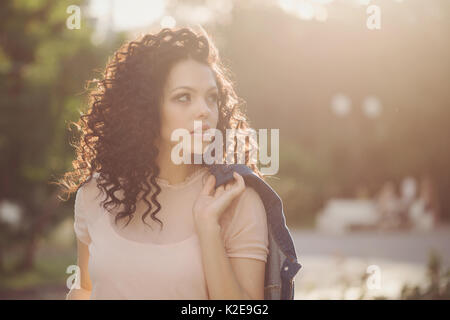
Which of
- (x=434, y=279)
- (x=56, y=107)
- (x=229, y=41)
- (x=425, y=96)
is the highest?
(x=229, y=41)

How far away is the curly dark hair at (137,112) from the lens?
2.62 m

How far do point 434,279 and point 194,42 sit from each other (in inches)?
123

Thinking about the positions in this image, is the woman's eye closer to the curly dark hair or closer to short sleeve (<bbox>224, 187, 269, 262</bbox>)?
the curly dark hair

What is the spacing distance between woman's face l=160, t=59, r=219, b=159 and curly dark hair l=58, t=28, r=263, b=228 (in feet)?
0.14

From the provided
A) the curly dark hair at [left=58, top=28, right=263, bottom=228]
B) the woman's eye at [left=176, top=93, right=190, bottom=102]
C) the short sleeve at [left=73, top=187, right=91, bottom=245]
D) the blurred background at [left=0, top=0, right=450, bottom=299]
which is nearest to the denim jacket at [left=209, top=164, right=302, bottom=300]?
Answer: the curly dark hair at [left=58, top=28, right=263, bottom=228]

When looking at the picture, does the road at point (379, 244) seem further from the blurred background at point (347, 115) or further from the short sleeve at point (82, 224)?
the short sleeve at point (82, 224)

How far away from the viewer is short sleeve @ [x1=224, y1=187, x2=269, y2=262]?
2324mm

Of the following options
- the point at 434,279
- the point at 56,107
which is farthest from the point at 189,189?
the point at 56,107

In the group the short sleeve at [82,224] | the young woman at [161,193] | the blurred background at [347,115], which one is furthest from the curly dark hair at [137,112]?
the blurred background at [347,115]

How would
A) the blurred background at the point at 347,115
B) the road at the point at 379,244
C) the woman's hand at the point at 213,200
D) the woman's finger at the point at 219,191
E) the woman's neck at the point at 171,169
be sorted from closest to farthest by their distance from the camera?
the woman's hand at the point at 213,200
the woman's finger at the point at 219,191
the woman's neck at the point at 171,169
the road at the point at 379,244
the blurred background at the point at 347,115

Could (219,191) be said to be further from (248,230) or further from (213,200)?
(248,230)

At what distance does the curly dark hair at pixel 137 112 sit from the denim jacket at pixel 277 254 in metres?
0.30

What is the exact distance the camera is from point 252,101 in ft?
88.5
